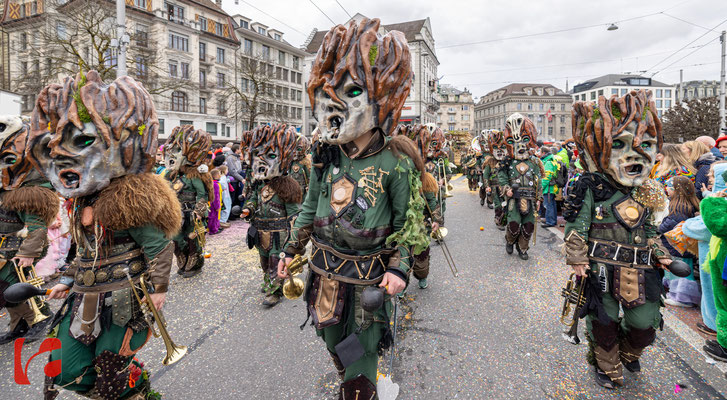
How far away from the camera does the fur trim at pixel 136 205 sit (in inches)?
91.5

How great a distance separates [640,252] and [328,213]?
2.54 meters

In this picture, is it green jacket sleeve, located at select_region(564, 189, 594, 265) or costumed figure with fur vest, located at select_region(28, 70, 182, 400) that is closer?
costumed figure with fur vest, located at select_region(28, 70, 182, 400)

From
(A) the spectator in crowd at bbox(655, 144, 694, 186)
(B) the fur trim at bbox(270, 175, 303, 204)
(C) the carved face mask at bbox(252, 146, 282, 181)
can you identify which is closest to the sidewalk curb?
(A) the spectator in crowd at bbox(655, 144, 694, 186)

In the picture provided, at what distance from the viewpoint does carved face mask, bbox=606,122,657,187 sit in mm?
2877

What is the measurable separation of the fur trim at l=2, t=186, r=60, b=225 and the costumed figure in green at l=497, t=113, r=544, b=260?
255 inches

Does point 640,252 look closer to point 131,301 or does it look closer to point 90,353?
point 131,301

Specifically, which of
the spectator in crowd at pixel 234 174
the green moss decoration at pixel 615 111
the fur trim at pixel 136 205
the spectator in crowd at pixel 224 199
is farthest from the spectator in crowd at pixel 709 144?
the spectator in crowd at pixel 234 174

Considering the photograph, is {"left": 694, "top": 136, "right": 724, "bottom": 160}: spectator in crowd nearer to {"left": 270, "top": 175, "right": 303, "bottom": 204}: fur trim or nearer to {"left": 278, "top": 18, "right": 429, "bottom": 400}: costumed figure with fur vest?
{"left": 278, "top": 18, "right": 429, "bottom": 400}: costumed figure with fur vest

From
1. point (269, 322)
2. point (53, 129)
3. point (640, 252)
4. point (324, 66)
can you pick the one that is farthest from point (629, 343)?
point (53, 129)

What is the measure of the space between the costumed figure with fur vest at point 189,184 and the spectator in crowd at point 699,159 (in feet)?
22.4

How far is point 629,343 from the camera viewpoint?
3.00 m

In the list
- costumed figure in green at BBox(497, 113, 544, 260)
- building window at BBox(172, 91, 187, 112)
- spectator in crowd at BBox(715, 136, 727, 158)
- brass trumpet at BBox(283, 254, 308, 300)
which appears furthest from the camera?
building window at BBox(172, 91, 187, 112)

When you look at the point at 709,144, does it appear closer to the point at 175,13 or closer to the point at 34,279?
the point at 34,279

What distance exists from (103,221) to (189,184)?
3.70 meters
